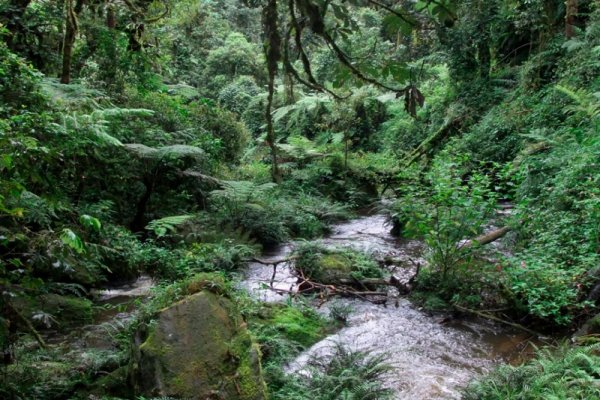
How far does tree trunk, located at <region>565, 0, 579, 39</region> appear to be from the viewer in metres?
10.0

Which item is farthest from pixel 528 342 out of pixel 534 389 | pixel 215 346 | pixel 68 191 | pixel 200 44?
pixel 200 44

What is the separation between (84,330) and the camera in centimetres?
496

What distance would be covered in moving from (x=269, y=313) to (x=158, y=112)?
20.3 ft

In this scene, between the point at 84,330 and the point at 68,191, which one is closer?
the point at 84,330

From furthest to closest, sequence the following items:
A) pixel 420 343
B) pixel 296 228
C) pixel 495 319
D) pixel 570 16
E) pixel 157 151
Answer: pixel 570 16 < pixel 296 228 < pixel 157 151 < pixel 495 319 < pixel 420 343

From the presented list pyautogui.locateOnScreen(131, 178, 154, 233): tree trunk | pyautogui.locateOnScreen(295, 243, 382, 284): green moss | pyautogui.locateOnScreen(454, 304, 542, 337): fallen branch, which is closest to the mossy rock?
pyautogui.locateOnScreen(131, 178, 154, 233): tree trunk

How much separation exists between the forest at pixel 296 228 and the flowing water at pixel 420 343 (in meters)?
0.03

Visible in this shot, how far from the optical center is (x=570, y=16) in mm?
10102

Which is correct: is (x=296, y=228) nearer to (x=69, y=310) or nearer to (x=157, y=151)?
(x=157, y=151)

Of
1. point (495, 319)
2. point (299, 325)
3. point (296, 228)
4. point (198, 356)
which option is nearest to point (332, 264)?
point (299, 325)

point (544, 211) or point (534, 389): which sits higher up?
point (544, 211)

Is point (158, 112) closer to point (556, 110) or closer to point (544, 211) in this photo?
point (544, 211)

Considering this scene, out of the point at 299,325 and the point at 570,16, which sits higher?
the point at 570,16

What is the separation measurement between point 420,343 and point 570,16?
8739 millimetres
